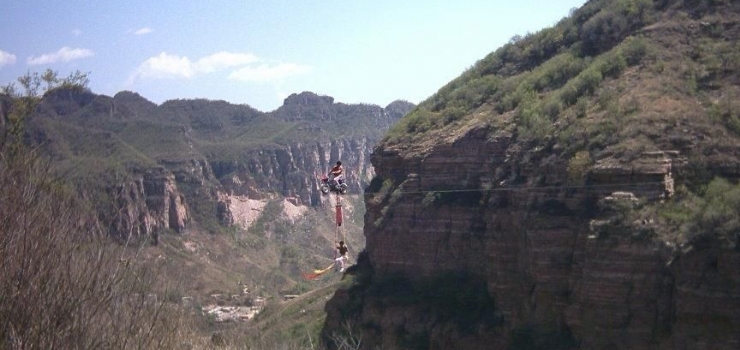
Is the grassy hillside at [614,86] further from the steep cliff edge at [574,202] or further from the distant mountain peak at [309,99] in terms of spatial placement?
the distant mountain peak at [309,99]

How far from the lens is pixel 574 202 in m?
27.8

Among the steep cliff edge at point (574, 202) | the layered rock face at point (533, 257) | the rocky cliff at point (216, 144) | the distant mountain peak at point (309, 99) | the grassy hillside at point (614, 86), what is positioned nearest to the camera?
the layered rock face at point (533, 257)

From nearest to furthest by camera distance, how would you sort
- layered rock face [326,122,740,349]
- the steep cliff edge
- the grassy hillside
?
1. layered rock face [326,122,740,349]
2. the steep cliff edge
3. the grassy hillside

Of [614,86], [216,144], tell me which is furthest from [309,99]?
[614,86]

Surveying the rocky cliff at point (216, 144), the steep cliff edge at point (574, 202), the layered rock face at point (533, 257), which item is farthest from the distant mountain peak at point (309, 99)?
the layered rock face at point (533, 257)

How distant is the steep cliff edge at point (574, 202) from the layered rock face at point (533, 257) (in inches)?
2.0

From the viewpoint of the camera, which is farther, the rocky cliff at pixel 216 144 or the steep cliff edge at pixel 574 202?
the rocky cliff at pixel 216 144

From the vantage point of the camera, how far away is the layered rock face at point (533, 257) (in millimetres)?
23656

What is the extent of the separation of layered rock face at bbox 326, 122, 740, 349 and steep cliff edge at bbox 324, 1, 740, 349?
2.0 inches

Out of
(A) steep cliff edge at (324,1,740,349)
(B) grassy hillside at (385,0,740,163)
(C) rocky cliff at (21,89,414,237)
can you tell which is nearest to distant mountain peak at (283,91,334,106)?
(C) rocky cliff at (21,89,414,237)

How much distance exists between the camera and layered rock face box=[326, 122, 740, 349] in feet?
77.6

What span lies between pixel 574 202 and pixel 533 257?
204 centimetres

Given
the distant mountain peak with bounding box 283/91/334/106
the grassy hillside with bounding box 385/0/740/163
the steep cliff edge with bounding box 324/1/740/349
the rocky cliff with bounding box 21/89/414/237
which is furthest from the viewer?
the distant mountain peak with bounding box 283/91/334/106

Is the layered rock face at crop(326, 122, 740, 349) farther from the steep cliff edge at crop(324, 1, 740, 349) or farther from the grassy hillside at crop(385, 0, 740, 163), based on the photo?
the grassy hillside at crop(385, 0, 740, 163)
